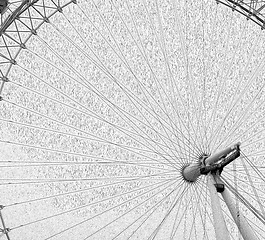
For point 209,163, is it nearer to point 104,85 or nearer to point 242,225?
point 242,225

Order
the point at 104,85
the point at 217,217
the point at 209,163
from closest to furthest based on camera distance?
the point at 217,217 < the point at 209,163 < the point at 104,85

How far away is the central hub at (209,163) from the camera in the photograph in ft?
74.5

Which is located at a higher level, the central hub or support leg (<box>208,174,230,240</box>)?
the central hub

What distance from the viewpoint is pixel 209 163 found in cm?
2395

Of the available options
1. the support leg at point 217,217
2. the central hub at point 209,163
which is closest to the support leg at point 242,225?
the support leg at point 217,217

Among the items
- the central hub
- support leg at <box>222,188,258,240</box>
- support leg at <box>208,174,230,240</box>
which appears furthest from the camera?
the central hub

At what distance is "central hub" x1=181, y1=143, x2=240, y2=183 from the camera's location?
74.5ft

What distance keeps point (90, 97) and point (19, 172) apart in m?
9.05

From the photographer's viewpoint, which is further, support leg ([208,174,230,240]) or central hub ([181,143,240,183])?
central hub ([181,143,240,183])

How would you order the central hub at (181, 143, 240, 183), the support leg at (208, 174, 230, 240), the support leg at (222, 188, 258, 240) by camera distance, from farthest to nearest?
the central hub at (181, 143, 240, 183) → the support leg at (222, 188, 258, 240) → the support leg at (208, 174, 230, 240)

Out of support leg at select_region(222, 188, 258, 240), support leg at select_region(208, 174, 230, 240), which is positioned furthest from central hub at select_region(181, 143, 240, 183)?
support leg at select_region(222, 188, 258, 240)

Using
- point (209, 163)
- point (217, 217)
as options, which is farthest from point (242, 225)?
point (209, 163)

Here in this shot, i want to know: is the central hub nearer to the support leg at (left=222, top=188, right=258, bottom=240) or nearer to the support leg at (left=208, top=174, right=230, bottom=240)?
the support leg at (left=208, top=174, right=230, bottom=240)

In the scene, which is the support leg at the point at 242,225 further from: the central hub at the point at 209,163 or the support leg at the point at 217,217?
the central hub at the point at 209,163
